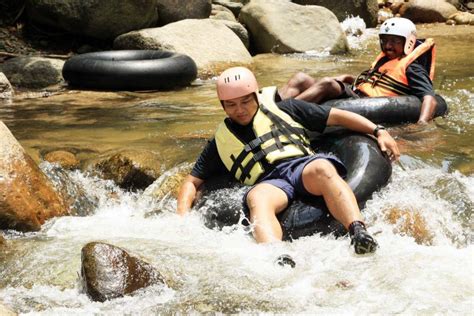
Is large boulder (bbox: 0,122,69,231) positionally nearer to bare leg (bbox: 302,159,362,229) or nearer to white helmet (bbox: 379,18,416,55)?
bare leg (bbox: 302,159,362,229)

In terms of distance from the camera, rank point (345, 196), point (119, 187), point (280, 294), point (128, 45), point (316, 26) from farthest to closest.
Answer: point (316, 26)
point (128, 45)
point (119, 187)
point (345, 196)
point (280, 294)

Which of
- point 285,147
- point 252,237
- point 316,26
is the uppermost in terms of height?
point 285,147

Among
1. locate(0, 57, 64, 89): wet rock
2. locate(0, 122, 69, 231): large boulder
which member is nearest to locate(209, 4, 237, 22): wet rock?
locate(0, 57, 64, 89): wet rock

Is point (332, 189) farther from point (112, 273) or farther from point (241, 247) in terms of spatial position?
point (112, 273)

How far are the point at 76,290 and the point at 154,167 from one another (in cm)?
217

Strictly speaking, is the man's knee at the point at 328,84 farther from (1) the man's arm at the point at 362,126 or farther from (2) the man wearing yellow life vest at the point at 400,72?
(1) the man's arm at the point at 362,126

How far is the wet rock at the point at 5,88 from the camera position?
9305 millimetres

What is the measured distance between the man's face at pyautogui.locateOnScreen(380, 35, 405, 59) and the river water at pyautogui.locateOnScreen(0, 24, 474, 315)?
81cm

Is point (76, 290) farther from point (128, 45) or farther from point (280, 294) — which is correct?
point (128, 45)

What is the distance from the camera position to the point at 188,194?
195 inches

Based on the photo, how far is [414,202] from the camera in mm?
4898

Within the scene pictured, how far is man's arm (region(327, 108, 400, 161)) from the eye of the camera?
16.2 ft

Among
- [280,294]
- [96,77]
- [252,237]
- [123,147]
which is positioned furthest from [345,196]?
[96,77]

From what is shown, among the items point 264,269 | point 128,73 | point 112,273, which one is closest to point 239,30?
point 128,73
